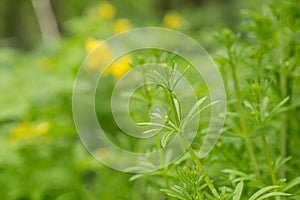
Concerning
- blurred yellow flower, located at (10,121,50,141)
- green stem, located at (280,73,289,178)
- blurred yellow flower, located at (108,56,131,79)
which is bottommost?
green stem, located at (280,73,289,178)

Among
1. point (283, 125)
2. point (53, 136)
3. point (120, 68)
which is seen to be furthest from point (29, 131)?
point (283, 125)

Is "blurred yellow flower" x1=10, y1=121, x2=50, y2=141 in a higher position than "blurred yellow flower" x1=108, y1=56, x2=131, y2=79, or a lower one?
lower

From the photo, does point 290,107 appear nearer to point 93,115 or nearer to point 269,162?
point 269,162

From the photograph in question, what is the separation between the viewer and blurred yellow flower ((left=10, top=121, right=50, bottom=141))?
1.46 m

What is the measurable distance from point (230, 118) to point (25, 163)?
639 mm

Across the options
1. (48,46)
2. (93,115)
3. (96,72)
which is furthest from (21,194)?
(48,46)

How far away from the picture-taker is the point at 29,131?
148cm

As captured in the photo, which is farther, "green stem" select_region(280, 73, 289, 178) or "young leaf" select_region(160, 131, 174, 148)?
"green stem" select_region(280, 73, 289, 178)

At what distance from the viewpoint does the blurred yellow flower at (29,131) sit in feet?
4.79

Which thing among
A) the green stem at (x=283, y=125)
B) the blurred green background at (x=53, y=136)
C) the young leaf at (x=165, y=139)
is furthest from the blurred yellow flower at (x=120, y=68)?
the young leaf at (x=165, y=139)

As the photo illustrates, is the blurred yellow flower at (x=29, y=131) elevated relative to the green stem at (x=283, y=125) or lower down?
elevated

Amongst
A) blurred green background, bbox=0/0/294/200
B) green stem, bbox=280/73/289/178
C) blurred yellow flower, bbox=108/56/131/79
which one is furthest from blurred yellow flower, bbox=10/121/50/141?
green stem, bbox=280/73/289/178

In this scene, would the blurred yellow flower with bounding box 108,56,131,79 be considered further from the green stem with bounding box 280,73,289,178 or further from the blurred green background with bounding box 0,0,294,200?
the green stem with bounding box 280,73,289,178

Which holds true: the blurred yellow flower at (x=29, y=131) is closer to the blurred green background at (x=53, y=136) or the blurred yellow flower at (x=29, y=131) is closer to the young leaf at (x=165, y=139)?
the blurred green background at (x=53, y=136)
